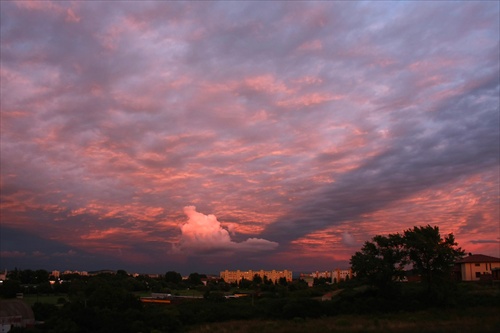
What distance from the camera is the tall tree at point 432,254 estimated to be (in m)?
48.9

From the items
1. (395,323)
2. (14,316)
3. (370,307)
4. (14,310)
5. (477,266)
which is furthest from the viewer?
(477,266)

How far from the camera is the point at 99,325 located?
46719mm

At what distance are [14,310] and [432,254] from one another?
1777 inches

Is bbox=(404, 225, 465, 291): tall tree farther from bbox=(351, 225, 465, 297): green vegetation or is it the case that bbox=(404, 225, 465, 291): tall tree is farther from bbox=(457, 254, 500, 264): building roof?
bbox=(457, 254, 500, 264): building roof

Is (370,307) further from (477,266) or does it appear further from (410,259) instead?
(477,266)

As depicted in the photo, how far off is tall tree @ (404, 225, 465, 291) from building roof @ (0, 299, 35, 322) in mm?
42357

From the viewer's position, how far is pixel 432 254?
49.4m

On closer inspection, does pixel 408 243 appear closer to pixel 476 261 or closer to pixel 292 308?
pixel 292 308

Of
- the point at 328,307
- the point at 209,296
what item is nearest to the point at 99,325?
the point at 328,307

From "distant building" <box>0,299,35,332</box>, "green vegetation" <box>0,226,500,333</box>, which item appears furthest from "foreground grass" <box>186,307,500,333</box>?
"distant building" <box>0,299,35,332</box>

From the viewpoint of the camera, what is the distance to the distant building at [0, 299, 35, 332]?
51625 mm

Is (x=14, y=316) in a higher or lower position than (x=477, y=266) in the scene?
lower

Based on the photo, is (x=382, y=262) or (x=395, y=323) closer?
(x=395, y=323)

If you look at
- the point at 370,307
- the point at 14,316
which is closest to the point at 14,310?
the point at 14,316
